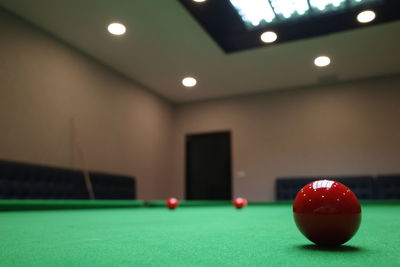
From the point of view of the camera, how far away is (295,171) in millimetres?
6461

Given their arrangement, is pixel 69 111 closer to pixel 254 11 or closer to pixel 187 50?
pixel 187 50

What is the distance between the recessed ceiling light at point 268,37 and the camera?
4.45 meters

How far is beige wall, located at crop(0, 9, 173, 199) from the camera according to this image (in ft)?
13.6

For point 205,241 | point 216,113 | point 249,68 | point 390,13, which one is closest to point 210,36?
point 249,68

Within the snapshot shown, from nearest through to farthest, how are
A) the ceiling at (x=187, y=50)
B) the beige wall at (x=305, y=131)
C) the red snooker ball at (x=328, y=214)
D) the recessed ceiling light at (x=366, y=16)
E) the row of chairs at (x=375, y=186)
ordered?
the red snooker ball at (x=328, y=214), the recessed ceiling light at (x=366, y=16), the ceiling at (x=187, y=50), the row of chairs at (x=375, y=186), the beige wall at (x=305, y=131)

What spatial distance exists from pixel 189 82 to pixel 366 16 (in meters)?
3.19

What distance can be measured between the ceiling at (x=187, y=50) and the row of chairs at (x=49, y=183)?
69.0 inches

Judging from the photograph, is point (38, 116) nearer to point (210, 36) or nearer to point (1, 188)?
point (1, 188)

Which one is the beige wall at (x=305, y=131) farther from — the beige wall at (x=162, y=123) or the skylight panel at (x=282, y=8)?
the skylight panel at (x=282, y=8)

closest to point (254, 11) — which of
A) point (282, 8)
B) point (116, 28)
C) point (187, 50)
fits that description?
point (282, 8)

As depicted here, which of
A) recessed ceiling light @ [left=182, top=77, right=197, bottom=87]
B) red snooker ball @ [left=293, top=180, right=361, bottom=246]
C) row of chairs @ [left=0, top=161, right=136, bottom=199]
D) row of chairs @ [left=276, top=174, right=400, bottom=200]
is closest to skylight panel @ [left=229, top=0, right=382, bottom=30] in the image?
recessed ceiling light @ [left=182, top=77, right=197, bottom=87]

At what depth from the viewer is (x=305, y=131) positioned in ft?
21.4

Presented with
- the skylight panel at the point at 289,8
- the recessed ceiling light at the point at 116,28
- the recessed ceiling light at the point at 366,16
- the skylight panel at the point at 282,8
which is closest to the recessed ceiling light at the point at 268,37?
the skylight panel at the point at 282,8

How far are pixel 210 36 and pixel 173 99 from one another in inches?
121
